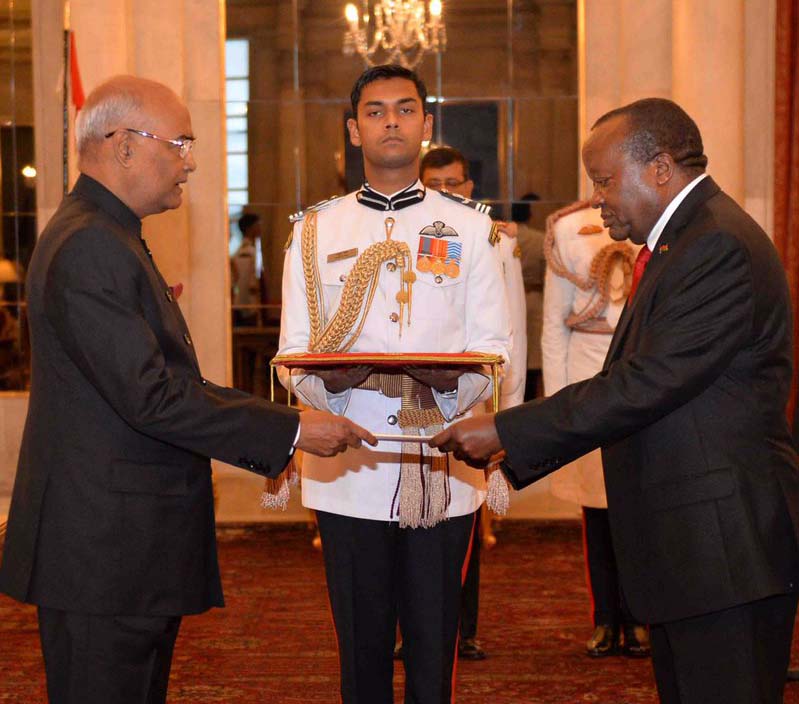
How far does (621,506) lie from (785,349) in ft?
1.63

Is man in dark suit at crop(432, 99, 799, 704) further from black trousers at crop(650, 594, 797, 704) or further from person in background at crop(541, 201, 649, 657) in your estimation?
person in background at crop(541, 201, 649, 657)

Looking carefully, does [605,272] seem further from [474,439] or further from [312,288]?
[474,439]

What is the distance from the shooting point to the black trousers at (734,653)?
2529 mm

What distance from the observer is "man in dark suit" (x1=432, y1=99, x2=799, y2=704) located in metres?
2.51

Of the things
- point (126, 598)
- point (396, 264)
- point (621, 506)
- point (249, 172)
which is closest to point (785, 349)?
point (621, 506)

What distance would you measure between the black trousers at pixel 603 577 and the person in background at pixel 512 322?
17.5 inches

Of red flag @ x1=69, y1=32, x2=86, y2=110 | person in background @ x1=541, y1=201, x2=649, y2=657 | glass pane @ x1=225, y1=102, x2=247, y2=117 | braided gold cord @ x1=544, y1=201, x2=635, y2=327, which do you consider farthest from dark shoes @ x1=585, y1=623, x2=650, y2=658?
glass pane @ x1=225, y1=102, x2=247, y2=117

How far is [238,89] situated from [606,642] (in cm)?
446

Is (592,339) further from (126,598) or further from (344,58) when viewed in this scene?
(344,58)

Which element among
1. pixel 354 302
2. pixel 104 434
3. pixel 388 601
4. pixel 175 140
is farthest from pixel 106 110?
pixel 388 601

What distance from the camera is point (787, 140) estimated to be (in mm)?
6402

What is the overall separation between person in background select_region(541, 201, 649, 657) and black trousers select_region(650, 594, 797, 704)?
1970 millimetres

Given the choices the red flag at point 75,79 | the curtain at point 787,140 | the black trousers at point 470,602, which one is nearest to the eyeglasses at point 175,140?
the black trousers at point 470,602

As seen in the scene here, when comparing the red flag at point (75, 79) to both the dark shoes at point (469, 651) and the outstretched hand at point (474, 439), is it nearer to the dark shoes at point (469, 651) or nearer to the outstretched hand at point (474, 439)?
the dark shoes at point (469, 651)
